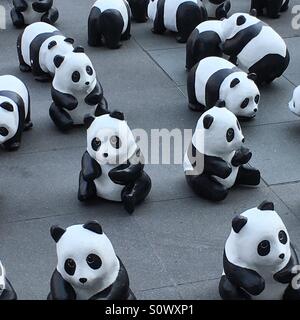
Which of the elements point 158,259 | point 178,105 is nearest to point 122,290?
point 158,259

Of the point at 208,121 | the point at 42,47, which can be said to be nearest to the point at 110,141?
the point at 208,121

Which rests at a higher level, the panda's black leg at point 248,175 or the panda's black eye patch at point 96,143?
the panda's black eye patch at point 96,143

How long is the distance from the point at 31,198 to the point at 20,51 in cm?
237

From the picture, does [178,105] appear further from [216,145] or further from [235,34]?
[216,145]

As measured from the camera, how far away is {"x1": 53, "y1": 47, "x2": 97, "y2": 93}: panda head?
6168 millimetres

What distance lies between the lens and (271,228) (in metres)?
4.10


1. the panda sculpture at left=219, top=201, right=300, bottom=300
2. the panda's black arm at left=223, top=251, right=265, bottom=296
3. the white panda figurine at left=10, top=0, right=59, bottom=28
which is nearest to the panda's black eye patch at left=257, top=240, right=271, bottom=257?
the panda sculpture at left=219, top=201, right=300, bottom=300

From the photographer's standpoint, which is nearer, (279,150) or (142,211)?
(142,211)

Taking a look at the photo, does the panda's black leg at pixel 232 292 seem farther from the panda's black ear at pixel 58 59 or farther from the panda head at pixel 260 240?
the panda's black ear at pixel 58 59

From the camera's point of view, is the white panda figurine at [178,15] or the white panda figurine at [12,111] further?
the white panda figurine at [178,15]

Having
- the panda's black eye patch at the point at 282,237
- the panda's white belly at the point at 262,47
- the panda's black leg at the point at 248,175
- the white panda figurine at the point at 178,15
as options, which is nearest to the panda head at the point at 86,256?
the panda's black eye patch at the point at 282,237

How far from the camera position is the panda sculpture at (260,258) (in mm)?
4105

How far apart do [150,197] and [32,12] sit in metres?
3.75

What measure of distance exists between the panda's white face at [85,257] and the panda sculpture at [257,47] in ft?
11.0
